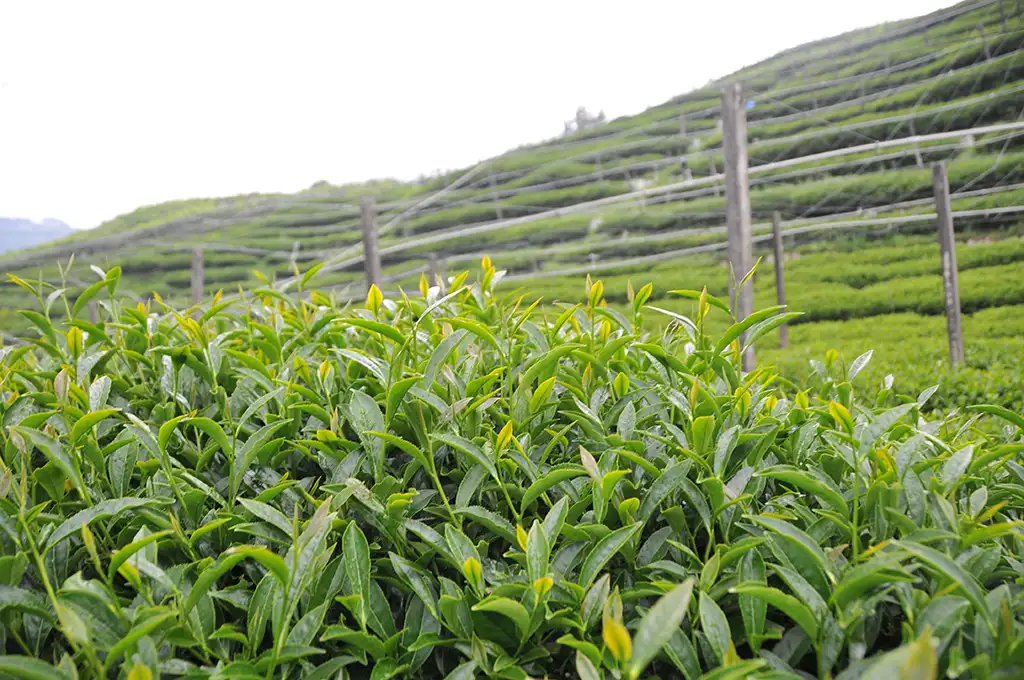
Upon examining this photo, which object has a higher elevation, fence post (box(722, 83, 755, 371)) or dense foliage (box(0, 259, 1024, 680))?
fence post (box(722, 83, 755, 371))

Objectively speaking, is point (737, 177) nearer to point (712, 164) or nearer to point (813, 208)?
point (813, 208)

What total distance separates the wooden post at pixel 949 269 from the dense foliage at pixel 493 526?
3.06m

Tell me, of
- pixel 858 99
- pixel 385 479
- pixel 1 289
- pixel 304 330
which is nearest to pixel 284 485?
pixel 385 479

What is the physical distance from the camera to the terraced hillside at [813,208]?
12.8 feet

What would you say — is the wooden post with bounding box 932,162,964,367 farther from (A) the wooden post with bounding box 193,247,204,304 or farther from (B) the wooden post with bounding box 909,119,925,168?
(A) the wooden post with bounding box 193,247,204,304

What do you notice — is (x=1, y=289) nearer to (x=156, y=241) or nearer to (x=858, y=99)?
(x=156, y=241)

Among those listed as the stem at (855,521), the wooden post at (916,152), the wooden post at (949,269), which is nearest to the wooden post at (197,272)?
the wooden post at (949,269)

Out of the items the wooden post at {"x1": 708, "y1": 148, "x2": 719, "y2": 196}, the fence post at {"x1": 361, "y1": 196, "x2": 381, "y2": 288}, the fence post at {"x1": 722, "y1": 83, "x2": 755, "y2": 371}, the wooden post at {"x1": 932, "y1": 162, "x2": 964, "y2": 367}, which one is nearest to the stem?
the fence post at {"x1": 722, "y1": 83, "x2": 755, "y2": 371}

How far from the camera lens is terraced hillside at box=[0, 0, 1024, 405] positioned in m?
3.90

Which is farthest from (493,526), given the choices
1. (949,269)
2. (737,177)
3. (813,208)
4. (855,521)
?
(813,208)

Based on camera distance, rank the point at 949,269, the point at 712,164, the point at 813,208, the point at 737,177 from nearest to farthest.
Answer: the point at 737,177 → the point at 949,269 → the point at 813,208 → the point at 712,164

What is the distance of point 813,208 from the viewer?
6031 mm

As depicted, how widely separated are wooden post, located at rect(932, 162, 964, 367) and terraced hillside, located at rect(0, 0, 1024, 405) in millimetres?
115

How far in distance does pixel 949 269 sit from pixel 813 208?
2.41 meters
